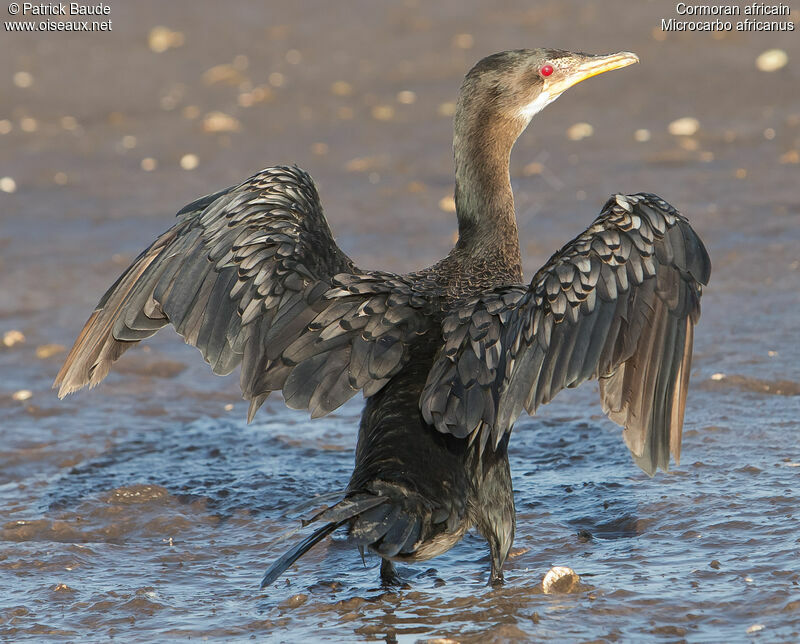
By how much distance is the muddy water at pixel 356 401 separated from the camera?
4859 mm

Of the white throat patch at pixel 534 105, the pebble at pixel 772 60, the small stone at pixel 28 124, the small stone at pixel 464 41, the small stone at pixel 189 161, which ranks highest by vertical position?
the small stone at pixel 464 41

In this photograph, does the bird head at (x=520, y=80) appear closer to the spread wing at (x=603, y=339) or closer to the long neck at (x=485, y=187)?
the long neck at (x=485, y=187)

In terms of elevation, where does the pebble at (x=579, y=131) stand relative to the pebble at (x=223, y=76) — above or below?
below

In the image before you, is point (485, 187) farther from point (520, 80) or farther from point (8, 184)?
point (8, 184)

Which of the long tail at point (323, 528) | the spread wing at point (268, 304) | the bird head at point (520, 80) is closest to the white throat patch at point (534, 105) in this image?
the bird head at point (520, 80)

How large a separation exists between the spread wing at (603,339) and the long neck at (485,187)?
3.01ft

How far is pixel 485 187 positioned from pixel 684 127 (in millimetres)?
5496

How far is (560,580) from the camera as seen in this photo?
15.5 feet

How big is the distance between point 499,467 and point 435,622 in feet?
2.15

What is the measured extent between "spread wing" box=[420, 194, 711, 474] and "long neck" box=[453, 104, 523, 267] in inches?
36.1

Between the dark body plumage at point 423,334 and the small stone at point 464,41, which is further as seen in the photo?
the small stone at point 464,41

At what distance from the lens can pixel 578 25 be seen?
1247 cm

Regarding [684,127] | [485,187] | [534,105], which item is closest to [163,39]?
[684,127]

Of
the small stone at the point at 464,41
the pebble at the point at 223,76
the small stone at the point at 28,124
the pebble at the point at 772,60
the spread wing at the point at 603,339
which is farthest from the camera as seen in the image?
the pebble at the point at 223,76
